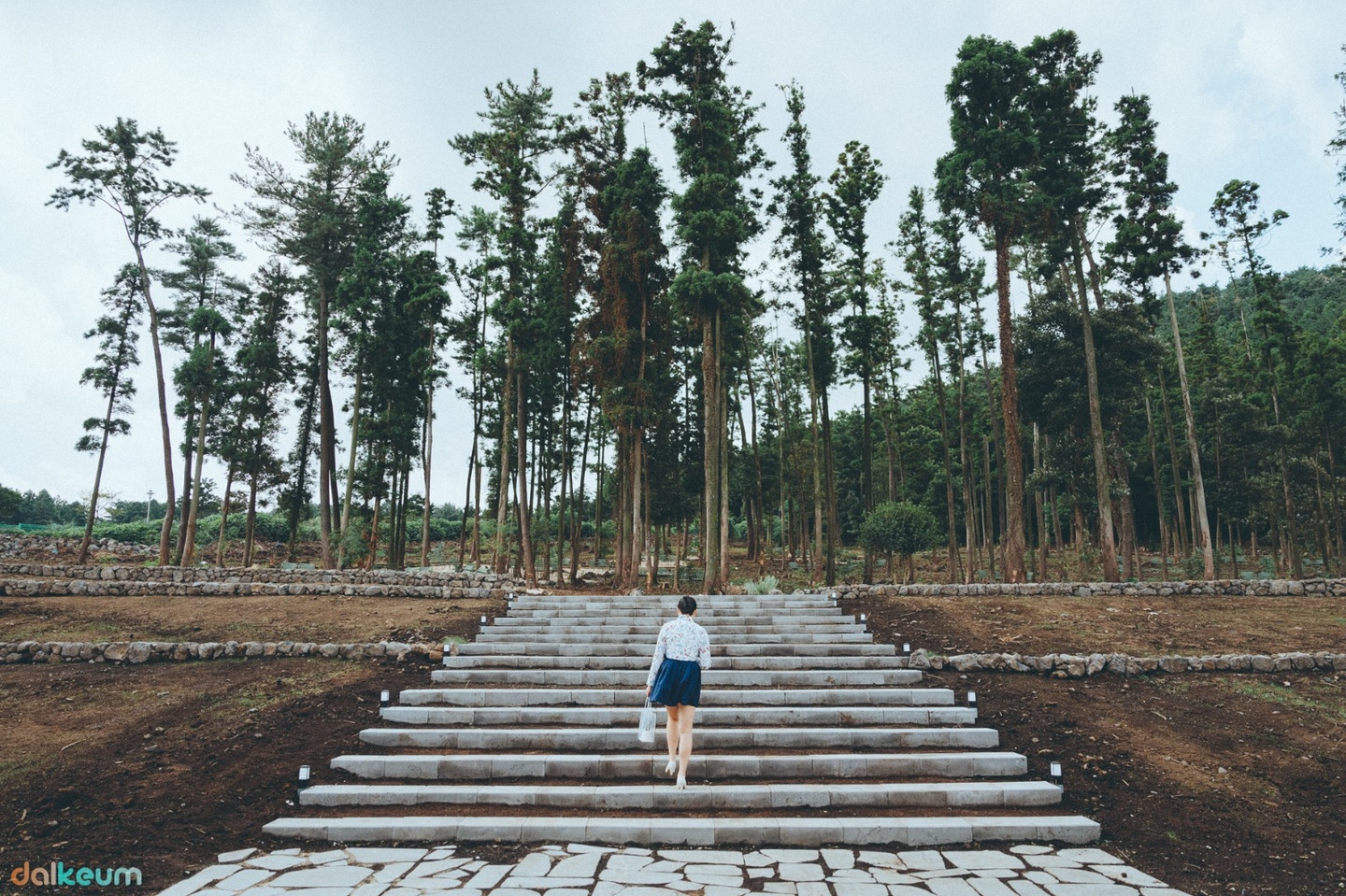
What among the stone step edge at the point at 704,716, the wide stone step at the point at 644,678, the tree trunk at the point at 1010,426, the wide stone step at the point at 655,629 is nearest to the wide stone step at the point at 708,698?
the stone step edge at the point at 704,716

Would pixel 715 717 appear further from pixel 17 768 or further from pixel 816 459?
pixel 816 459

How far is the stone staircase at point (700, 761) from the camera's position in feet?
14.8

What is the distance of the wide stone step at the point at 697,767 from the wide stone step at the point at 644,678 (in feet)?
5.91

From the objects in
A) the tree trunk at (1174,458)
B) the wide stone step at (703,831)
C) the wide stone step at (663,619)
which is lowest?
the wide stone step at (703,831)

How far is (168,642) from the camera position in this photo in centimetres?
812

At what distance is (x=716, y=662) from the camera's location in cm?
784

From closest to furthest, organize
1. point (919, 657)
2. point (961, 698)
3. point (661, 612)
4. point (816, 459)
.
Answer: point (961, 698) < point (919, 657) < point (661, 612) < point (816, 459)

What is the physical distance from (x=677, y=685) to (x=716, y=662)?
9.59 feet

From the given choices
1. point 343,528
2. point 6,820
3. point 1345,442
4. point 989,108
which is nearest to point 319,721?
point 6,820

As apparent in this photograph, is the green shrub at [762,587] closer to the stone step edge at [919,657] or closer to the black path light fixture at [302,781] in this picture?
the stone step edge at [919,657]

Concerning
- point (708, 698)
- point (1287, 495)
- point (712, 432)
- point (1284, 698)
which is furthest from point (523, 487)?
point (1287, 495)

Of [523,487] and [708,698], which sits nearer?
[708,698]

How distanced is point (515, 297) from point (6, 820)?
46.9 ft

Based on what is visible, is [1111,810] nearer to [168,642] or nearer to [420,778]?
[420,778]
